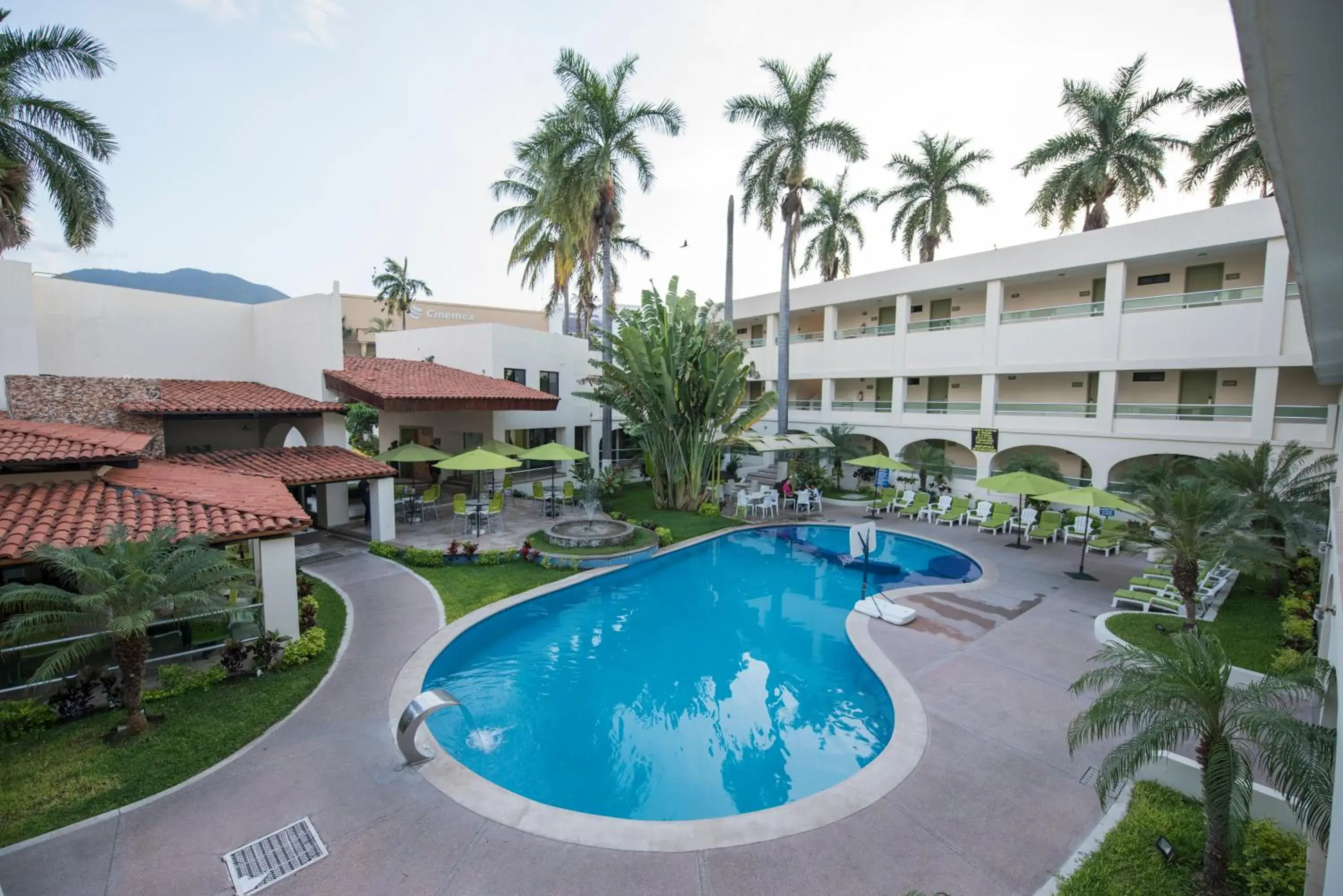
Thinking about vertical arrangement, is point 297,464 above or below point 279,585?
above

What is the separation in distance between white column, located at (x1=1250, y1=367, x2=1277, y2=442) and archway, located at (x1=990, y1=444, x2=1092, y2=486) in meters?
4.70

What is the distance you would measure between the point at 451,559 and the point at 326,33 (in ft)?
43.8

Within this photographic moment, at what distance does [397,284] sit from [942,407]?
4353 centimetres

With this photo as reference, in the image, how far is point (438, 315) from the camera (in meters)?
56.8

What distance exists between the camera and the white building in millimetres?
17797

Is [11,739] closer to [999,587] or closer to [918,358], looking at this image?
[999,587]

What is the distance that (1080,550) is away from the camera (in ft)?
61.0

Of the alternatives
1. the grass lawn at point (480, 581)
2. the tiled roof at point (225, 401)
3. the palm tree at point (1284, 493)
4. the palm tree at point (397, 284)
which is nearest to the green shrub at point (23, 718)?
the grass lawn at point (480, 581)

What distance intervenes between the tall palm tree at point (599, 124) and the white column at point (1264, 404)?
2139cm

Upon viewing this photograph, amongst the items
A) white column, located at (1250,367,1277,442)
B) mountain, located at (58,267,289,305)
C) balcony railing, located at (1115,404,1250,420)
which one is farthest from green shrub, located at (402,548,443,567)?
mountain, located at (58,267,289,305)

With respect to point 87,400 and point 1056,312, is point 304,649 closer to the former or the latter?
point 87,400

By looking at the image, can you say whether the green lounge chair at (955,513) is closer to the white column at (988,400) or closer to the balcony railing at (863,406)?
the white column at (988,400)

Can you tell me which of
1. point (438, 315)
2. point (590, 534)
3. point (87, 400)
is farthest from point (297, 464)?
point (438, 315)

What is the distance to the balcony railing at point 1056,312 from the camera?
21094 millimetres
